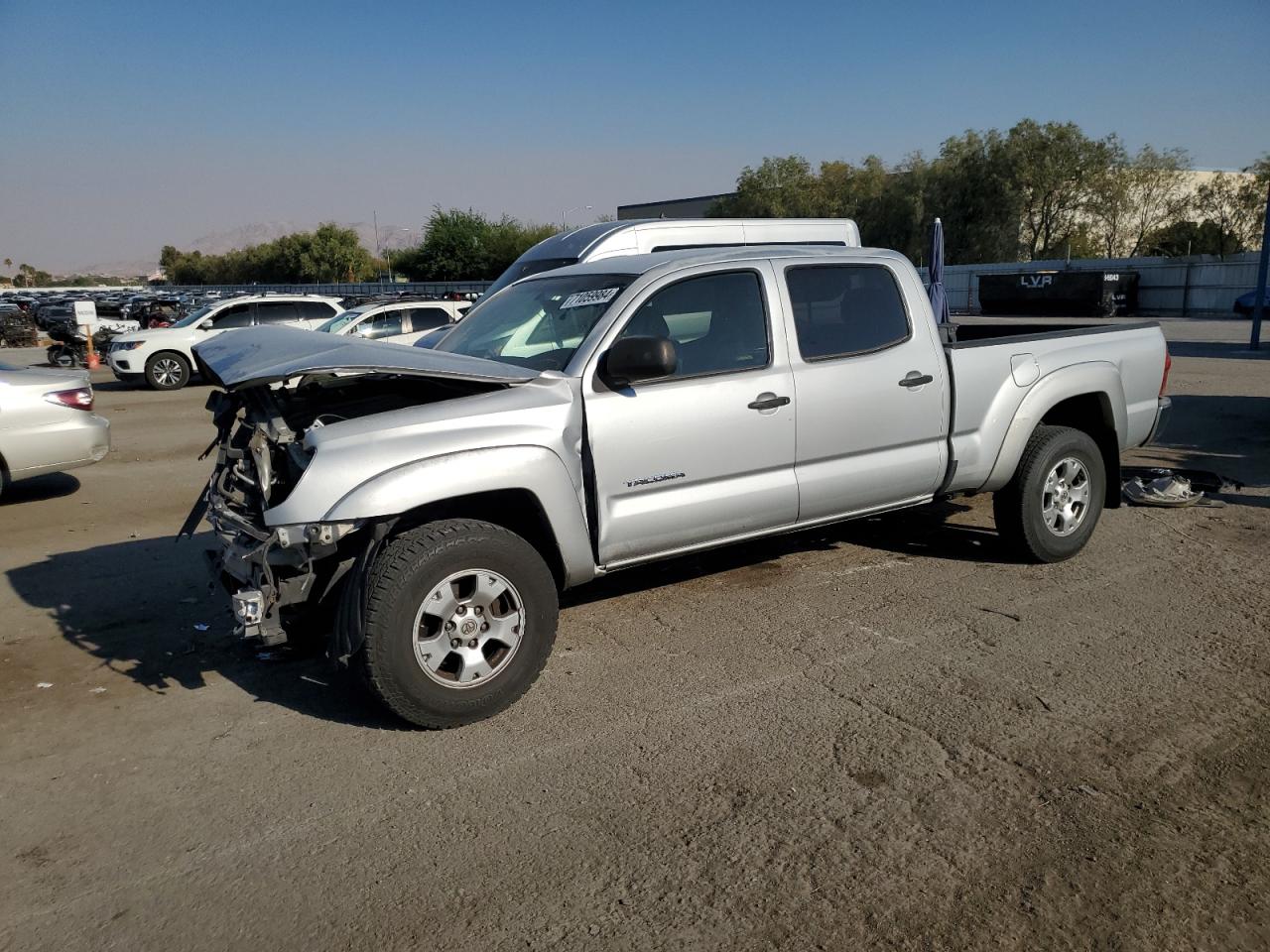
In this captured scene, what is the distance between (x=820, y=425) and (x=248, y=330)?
313 centimetres

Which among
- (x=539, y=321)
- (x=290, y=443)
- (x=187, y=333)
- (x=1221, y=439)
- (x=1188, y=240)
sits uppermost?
(x=539, y=321)

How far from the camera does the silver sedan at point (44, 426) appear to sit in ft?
28.2

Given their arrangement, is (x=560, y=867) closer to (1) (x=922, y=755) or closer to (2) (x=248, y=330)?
(1) (x=922, y=755)

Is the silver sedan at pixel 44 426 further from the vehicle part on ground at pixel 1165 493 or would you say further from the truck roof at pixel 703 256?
the vehicle part on ground at pixel 1165 493

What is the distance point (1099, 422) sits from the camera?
21.2ft

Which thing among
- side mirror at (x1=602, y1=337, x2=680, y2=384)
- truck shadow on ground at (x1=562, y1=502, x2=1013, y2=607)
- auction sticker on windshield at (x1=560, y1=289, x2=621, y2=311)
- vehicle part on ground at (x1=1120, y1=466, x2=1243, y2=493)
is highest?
auction sticker on windshield at (x1=560, y1=289, x2=621, y2=311)

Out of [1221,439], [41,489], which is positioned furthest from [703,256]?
[1221,439]

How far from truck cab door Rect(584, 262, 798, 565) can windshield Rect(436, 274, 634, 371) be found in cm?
28

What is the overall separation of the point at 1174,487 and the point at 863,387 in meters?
3.84

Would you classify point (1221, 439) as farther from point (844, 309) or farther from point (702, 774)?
point (702, 774)

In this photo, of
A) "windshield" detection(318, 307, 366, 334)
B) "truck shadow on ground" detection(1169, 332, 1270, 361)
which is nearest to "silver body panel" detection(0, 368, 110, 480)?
"windshield" detection(318, 307, 366, 334)

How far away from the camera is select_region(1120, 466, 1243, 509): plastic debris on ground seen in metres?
7.64

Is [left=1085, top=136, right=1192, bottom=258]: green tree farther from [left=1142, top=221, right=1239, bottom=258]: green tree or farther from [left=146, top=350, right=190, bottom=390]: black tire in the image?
[left=146, top=350, right=190, bottom=390]: black tire

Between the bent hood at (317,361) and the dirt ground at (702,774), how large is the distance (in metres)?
1.48
